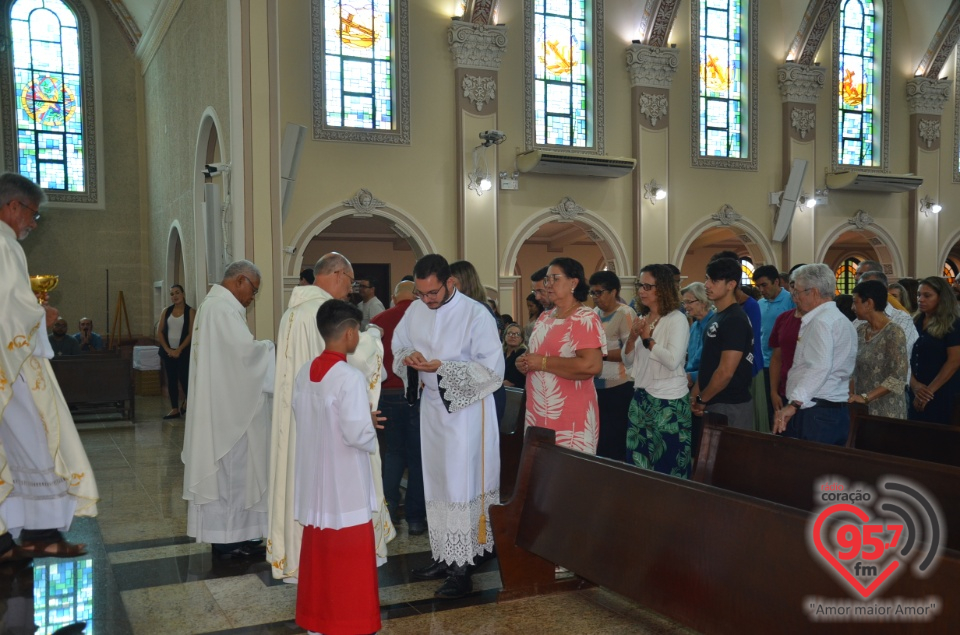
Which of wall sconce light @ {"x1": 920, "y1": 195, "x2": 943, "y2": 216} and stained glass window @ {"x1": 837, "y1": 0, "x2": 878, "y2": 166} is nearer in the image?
stained glass window @ {"x1": 837, "y1": 0, "x2": 878, "y2": 166}

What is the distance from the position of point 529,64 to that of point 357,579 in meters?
10.7

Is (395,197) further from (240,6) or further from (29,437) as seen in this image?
(29,437)

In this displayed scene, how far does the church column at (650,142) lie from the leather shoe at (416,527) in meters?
8.85

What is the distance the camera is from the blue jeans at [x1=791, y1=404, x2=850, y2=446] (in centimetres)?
452

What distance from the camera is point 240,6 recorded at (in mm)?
7281

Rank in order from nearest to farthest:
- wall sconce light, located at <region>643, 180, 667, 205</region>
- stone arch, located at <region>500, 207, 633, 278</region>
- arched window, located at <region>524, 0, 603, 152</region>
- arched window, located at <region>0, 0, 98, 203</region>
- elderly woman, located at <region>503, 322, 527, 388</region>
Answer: elderly woman, located at <region>503, 322, 527, 388</region>, stone arch, located at <region>500, 207, 633, 278</region>, arched window, located at <region>524, 0, 603, 152</region>, wall sconce light, located at <region>643, 180, 667, 205</region>, arched window, located at <region>0, 0, 98, 203</region>

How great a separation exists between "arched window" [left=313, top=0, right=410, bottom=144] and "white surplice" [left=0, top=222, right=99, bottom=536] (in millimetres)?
7730

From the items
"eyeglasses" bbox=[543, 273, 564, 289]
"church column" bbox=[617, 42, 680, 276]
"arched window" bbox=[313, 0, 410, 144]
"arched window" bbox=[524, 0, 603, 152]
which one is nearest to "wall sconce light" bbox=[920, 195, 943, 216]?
"church column" bbox=[617, 42, 680, 276]

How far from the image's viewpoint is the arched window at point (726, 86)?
13828 mm

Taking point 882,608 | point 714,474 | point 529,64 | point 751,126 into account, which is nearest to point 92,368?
point 529,64

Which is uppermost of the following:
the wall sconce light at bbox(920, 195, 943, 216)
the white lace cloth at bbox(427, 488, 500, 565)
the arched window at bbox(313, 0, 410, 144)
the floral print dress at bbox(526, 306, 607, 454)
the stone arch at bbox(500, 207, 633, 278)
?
the arched window at bbox(313, 0, 410, 144)

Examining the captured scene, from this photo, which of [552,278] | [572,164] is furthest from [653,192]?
[552,278]

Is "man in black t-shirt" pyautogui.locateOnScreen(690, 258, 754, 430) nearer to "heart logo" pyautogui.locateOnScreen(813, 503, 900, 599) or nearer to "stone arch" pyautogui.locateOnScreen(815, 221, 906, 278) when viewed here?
"heart logo" pyautogui.locateOnScreen(813, 503, 900, 599)

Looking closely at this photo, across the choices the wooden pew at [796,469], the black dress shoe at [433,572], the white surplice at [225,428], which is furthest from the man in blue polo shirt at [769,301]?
the white surplice at [225,428]
